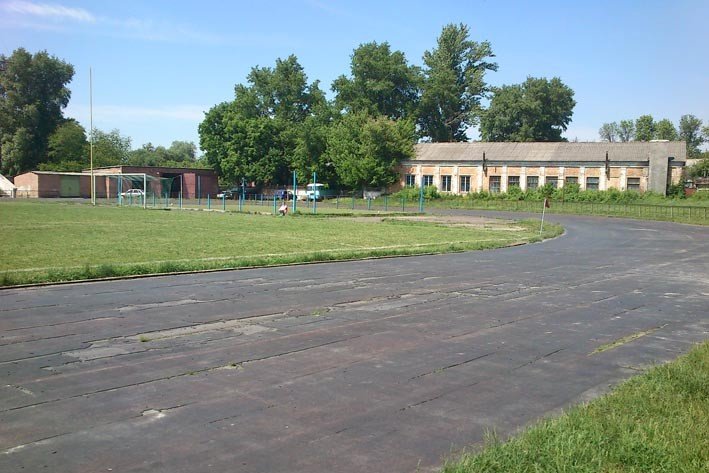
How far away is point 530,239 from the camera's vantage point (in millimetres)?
30453

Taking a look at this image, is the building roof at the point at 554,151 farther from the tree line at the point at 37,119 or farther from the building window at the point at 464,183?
the tree line at the point at 37,119

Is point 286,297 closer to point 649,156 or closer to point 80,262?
point 80,262

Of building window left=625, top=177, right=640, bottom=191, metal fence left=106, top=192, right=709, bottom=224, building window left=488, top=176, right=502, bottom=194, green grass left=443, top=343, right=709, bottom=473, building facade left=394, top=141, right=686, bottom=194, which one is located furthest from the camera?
building window left=488, top=176, right=502, bottom=194

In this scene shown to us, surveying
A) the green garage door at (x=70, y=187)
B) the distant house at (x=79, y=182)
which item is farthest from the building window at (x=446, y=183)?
the green garage door at (x=70, y=187)

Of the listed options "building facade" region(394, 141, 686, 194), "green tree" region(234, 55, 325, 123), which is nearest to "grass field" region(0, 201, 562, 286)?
"building facade" region(394, 141, 686, 194)

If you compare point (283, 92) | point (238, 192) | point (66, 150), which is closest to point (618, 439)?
point (238, 192)

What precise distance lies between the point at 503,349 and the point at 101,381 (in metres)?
4.99

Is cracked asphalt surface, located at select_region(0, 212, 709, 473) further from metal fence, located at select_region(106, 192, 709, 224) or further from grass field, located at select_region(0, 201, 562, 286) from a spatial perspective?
metal fence, located at select_region(106, 192, 709, 224)

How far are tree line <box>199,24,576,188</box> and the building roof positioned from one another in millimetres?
4914

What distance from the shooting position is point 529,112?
105 m

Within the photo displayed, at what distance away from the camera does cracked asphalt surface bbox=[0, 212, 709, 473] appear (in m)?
5.04

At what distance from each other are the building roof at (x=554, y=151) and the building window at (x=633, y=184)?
224 centimetres

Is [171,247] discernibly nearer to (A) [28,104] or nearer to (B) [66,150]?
(B) [66,150]

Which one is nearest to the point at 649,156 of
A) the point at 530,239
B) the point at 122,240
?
the point at 530,239
